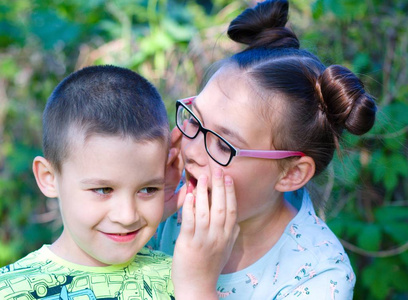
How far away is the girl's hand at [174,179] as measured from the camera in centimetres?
230

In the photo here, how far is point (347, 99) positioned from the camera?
214cm

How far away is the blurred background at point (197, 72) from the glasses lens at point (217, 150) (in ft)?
2.20

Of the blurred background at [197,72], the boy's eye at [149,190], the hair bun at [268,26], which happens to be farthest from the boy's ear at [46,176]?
the blurred background at [197,72]

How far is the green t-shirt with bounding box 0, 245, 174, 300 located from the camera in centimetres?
166

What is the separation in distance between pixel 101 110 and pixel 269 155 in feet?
2.52

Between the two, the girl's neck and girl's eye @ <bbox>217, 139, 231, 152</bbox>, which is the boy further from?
the girl's neck

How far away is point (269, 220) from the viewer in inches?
95.6

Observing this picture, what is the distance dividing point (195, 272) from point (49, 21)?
3889mm

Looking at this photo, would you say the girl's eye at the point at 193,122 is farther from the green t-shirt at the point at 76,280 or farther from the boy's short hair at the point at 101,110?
the green t-shirt at the point at 76,280

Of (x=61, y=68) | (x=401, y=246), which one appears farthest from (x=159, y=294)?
(x=61, y=68)

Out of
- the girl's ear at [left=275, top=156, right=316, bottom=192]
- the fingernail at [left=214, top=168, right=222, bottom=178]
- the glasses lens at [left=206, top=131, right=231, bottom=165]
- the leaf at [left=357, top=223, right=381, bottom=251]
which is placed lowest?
the leaf at [left=357, top=223, right=381, bottom=251]

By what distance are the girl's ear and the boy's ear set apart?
3.16 feet

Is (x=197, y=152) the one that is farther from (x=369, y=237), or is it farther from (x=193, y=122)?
(x=369, y=237)

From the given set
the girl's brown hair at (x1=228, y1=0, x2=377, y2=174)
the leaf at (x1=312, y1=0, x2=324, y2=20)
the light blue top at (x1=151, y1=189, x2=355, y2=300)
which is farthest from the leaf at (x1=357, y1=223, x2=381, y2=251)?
the leaf at (x1=312, y1=0, x2=324, y2=20)
